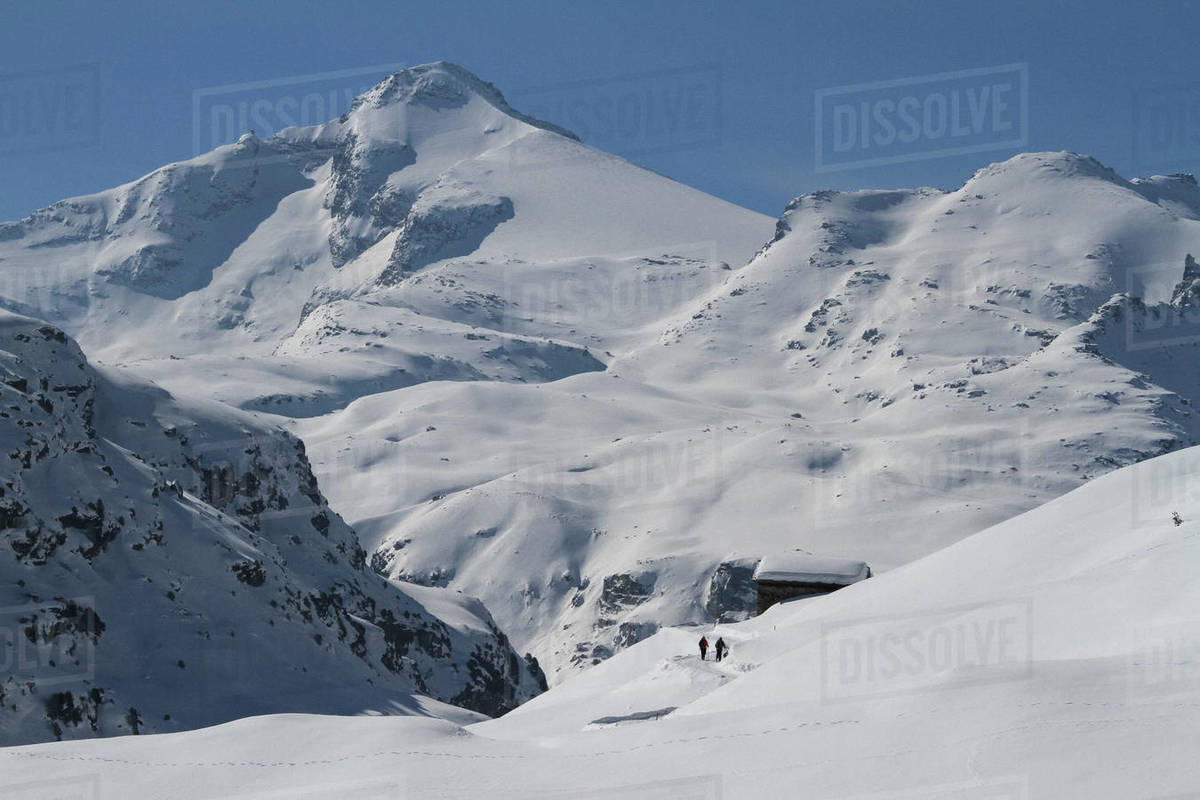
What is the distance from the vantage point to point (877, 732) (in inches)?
688

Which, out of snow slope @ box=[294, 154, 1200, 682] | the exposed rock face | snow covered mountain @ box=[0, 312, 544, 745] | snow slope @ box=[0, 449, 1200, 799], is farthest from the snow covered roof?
snow slope @ box=[294, 154, 1200, 682]

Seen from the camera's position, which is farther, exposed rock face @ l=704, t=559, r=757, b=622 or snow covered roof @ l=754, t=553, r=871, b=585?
exposed rock face @ l=704, t=559, r=757, b=622

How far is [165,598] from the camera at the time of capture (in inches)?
2202

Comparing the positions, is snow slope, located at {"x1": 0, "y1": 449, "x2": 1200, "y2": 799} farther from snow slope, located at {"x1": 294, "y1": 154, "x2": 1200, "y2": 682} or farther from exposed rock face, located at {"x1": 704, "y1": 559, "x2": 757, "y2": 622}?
snow slope, located at {"x1": 294, "y1": 154, "x2": 1200, "y2": 682}

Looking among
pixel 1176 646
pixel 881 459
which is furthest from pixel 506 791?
pixel 881 459

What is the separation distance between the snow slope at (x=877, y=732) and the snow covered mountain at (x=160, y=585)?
28.7 m

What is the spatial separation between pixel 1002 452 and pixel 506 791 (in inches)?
6448

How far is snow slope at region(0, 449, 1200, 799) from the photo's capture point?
16141 millimetres

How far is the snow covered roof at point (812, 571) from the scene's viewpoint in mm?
40812

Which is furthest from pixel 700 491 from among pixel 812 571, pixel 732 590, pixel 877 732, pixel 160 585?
pixel 877 732

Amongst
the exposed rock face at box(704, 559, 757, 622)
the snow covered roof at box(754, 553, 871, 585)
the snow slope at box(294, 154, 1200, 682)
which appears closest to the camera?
the snow covered roof at box(754, 553, 871, 585)

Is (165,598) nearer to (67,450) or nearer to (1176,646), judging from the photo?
(67,450)

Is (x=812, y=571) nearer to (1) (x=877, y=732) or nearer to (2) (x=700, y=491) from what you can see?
(1) (x=877, y=732)

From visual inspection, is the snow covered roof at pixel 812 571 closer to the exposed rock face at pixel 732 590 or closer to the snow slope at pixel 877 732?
the snow slope at pixel 877 732
